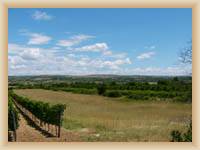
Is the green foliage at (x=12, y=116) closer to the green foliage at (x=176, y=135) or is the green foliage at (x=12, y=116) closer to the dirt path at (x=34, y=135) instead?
the dirt path at (x=34, y=135)

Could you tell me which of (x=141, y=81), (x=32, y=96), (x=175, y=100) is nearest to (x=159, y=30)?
(x=141, y=81)

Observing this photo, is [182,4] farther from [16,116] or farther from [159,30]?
[16,116]

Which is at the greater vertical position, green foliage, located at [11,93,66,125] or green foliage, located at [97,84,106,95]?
green foliage, located at [97,84,106,95]

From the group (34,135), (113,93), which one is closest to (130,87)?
(113,93)

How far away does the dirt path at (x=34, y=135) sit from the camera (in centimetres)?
472

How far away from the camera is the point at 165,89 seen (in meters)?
5.53

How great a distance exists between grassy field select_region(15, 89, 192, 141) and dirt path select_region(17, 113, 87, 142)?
0.12 meters

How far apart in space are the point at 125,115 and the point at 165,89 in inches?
30.0

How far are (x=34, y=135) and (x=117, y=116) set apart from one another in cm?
135

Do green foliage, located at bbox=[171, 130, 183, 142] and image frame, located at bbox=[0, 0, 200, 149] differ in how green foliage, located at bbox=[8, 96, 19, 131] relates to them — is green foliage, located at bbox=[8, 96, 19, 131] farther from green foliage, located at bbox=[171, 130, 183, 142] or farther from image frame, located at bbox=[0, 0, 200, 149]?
green foliage, located at bbox=[171, 130, 183, 142]

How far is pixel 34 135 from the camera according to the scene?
483 centimetres

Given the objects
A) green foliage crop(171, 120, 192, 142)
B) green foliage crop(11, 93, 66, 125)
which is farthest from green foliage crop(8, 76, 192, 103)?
green foliage crop(171, 120, 192, 142)

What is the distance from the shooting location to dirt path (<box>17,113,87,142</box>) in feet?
15.5

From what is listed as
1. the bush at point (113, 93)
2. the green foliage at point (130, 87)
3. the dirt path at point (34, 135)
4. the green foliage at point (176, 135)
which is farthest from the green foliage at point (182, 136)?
the dirt path at point (34, 135)
